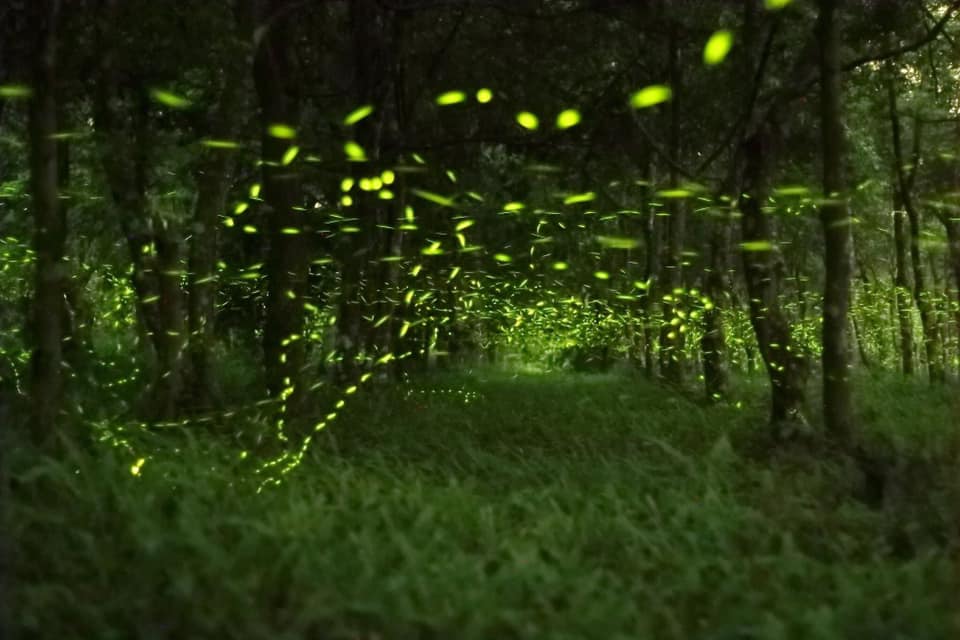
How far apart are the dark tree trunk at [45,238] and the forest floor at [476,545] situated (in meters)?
0.53

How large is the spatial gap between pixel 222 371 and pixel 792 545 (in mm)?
13079

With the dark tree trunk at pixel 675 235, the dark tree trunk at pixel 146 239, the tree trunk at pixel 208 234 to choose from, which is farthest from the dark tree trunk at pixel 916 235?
the dark tree trunk at pixel 146 239

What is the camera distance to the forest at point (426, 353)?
5.31 m

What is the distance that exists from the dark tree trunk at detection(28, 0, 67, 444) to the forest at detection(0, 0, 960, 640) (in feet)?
0.08

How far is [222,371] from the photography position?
1766 cm

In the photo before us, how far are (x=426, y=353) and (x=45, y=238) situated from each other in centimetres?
1661

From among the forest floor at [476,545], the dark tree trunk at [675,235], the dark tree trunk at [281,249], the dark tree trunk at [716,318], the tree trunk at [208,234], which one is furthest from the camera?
the dark tree trunk at [675,235]

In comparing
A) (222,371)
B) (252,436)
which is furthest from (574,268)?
(252,436)

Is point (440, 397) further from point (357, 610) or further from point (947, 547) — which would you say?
point (357, 610)

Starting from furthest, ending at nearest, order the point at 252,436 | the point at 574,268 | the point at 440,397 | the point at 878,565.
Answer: the point at 574,268 < the point at 440,397 < the point at 252,436 < the point at 878,565

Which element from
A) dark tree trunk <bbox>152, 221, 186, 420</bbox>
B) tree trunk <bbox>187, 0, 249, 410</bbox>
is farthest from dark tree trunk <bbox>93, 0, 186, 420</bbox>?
tree trunk <bbox>187, 0, 249, 410</bbox>

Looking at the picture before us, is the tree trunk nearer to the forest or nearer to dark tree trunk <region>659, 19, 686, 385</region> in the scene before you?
the forest

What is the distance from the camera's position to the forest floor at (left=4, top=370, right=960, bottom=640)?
15.9 ft

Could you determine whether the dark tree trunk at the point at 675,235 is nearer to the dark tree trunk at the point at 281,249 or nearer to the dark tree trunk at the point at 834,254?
the dark tree trunk at the point at 834,254
